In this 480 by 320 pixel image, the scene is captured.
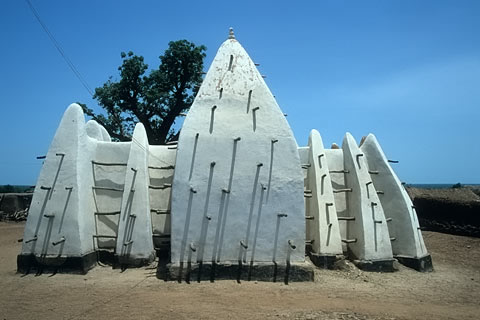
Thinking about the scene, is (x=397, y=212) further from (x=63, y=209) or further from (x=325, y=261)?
(x=63, y=209)

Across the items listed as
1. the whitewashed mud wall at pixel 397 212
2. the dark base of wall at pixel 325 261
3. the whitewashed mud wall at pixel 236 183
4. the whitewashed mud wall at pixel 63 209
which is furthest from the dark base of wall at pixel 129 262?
the whitewashed mud wall at pixel 397 212

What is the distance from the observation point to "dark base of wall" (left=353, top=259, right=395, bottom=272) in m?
9.49

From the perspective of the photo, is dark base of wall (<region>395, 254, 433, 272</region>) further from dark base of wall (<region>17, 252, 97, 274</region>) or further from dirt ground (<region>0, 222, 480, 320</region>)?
dark base of wall (<region>17, 252, 97, 274</region>)

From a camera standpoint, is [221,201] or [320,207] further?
[320,207]

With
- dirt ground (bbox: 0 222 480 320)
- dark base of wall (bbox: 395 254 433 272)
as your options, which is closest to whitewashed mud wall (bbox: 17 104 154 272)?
dirt ground (bbox: 0 222 480 320)

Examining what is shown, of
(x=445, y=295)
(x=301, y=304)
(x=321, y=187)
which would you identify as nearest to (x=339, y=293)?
(x=301, y=304)

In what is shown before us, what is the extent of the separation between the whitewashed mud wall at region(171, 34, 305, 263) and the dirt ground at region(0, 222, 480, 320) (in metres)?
0.84

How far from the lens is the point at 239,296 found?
7.56 meters

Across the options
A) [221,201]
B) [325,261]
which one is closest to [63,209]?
[221,201]

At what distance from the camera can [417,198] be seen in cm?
1762

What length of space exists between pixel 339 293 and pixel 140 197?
17.4 ft

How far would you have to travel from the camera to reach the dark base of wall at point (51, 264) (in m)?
8.73

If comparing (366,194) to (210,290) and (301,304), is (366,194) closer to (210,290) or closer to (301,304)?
(301,304)

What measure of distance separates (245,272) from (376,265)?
3.53 m
